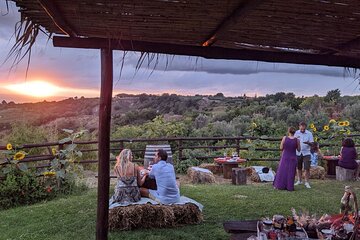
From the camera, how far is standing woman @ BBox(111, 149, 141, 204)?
5.21 metres

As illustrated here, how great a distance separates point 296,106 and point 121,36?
17.9 m

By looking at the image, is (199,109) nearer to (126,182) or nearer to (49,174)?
(49,174)

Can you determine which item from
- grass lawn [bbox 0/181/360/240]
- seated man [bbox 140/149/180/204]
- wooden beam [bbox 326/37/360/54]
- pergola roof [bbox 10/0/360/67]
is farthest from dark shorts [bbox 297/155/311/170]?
wooden beam [bbox 326/37/360/54]

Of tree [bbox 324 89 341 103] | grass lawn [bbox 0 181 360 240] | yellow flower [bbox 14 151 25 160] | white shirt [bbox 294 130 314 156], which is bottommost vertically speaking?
grass lawn [bbox 0 181 360 240]

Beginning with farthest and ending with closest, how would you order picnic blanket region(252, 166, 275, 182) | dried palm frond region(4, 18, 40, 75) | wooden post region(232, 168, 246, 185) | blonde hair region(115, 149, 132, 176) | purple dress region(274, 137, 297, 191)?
picnic blanket region(252, 166, 275, 182)
wooden post region(232, 168, 246, 185)
purple dress region(274, 137, 297, 191)
blonde hair region(115, 149, 132, 176)
dried palm frond region(4, 18, 40, 75)

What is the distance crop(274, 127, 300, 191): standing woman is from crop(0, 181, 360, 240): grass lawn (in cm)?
25

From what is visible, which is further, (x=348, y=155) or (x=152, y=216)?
(x=348, y=155)

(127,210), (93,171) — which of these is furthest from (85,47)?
(93,171)

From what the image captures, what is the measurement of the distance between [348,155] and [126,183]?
5.80 m

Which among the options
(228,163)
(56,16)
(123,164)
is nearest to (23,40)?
(56,16)

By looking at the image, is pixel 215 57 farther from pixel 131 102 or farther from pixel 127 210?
pixel 131 102

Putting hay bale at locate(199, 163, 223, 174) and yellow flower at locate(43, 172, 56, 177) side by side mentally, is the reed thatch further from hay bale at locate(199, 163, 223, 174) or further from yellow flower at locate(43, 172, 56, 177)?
hay bale at locate(199, 163, 223, 174)

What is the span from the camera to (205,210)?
6.12m

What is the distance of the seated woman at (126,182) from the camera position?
5.22 m
